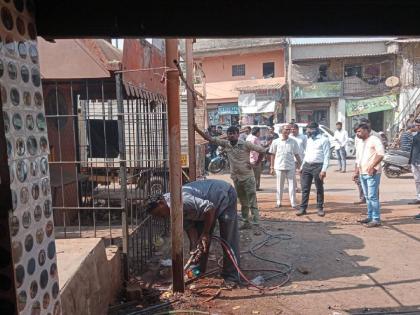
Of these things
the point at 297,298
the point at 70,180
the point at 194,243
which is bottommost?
the point at 297,298

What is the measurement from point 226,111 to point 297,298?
24.5 m

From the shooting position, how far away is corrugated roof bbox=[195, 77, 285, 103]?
89.5ft

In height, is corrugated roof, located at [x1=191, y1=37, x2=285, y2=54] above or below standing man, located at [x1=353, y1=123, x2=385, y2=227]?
above

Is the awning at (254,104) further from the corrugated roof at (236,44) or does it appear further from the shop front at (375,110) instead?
the shop front at (375,110)

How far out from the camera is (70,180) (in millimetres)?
6676

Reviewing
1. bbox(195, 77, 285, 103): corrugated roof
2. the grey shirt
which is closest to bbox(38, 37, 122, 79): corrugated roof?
the grey shirt

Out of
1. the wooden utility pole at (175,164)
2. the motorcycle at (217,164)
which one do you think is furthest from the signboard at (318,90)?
the wooden utility pole at (175,164)

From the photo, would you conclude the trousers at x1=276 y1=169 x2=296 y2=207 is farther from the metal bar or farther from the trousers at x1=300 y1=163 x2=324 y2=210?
the metal bar

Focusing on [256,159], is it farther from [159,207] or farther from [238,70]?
[238,70]

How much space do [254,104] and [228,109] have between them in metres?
2.25

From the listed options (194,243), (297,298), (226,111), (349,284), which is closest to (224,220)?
(194,243)

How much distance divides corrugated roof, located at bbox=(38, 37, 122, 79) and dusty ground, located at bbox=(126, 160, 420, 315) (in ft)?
9.15

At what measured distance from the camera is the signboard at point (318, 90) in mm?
26188

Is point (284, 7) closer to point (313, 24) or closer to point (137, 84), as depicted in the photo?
point (313, 24)
